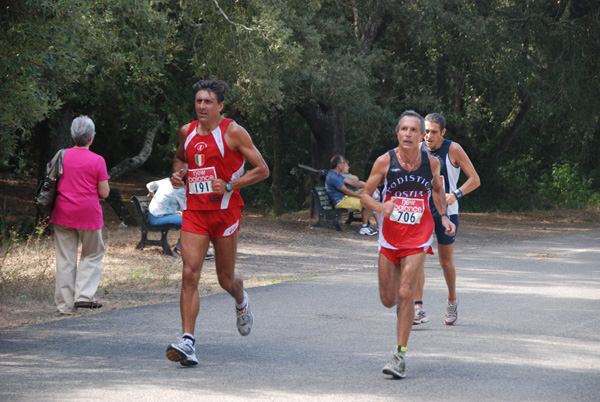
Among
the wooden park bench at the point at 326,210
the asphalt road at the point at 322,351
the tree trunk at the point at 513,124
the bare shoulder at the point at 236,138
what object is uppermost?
the tree trunk at the point at 513,124

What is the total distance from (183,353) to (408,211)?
1879mm

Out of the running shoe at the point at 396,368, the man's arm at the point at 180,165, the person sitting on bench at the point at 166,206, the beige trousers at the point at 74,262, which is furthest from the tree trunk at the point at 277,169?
the running shoe at the point at 396,368

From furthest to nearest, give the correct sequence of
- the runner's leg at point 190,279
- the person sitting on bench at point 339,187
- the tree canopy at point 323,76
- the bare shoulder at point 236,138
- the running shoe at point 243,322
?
the person sitting on bench at point 339,187
the tree canopy at point 323,76
the running shoe at point 243,322
the bare shoulder at point 236,138
the runner's leg at point 190,279

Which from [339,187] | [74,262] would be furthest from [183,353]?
[339,187]

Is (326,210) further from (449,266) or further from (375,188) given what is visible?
(375,188)

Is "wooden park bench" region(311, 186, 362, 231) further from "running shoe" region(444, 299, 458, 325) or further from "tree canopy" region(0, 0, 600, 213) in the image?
"running shoe" region(444, 299, 458, 325)

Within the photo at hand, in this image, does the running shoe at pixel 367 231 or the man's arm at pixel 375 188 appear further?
the running shoe at pixel 367 231

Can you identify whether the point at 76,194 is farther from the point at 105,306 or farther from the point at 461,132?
the point at 461,132

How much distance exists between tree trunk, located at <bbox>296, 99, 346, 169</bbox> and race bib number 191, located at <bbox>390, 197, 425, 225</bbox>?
14.9m

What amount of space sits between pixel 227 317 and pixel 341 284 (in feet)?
8.43

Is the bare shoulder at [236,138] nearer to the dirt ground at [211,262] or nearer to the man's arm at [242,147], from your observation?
the man's arm at [242,147]

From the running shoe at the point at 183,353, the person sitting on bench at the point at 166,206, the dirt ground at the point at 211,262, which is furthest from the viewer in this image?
the person sitting on bench at the point at 166,206

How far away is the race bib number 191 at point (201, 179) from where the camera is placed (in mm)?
6109

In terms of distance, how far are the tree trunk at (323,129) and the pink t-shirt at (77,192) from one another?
1293 cm
